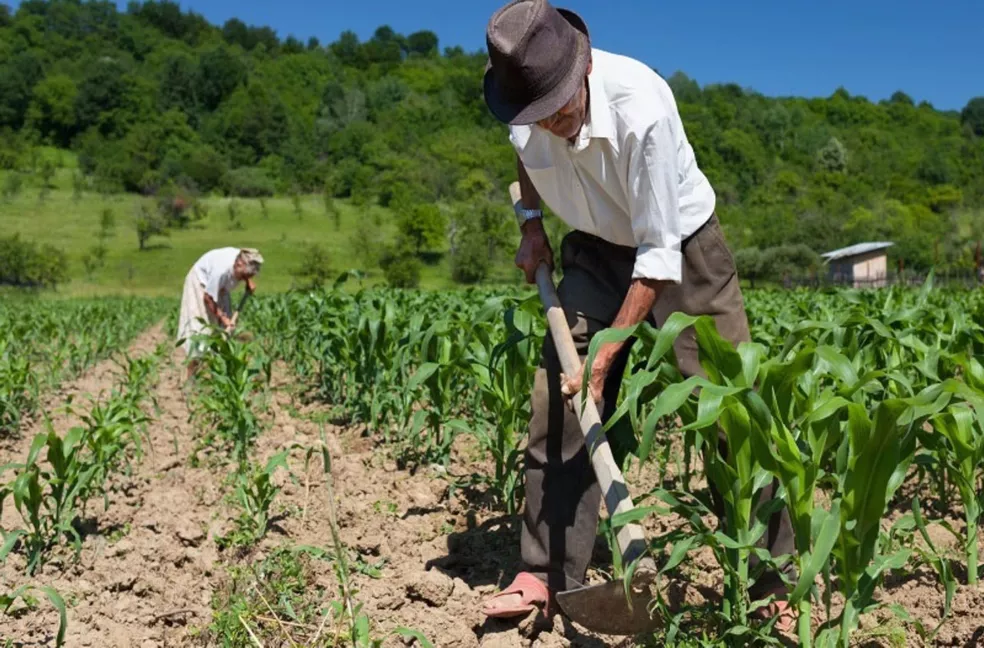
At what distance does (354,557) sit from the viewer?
3.39m

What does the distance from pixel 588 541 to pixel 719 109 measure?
102484mm

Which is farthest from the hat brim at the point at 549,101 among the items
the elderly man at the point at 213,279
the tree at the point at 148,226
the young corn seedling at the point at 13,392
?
the tree at the point at 148,226

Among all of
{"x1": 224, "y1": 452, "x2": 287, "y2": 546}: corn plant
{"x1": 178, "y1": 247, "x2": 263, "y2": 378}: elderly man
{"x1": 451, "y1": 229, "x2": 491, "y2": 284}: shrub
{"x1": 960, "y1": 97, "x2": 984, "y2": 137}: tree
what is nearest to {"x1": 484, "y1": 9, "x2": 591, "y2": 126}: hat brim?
{"x1": 224, "y1": 452, "x2": 287, "y2": 546}: corn plant

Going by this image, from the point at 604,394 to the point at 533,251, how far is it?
58 cm

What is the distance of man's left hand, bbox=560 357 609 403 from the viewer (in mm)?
2607

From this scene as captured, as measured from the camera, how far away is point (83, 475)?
139 inches

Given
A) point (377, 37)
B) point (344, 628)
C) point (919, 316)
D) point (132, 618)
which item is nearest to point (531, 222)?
point (344, 628)

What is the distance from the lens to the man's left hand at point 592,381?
103 inches

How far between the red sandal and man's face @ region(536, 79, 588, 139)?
1373 millimetres

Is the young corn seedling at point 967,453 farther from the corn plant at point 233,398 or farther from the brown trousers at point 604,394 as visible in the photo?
the corn plant at point 233,398

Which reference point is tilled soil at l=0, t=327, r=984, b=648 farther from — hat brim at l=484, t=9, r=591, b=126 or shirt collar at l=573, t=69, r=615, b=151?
shirt collar at l=573, t=69, r=615, b=151

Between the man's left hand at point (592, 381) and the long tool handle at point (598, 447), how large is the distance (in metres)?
0.03

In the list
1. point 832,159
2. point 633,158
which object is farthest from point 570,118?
point 832,159

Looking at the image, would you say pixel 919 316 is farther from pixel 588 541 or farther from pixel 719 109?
pixel 719 109
